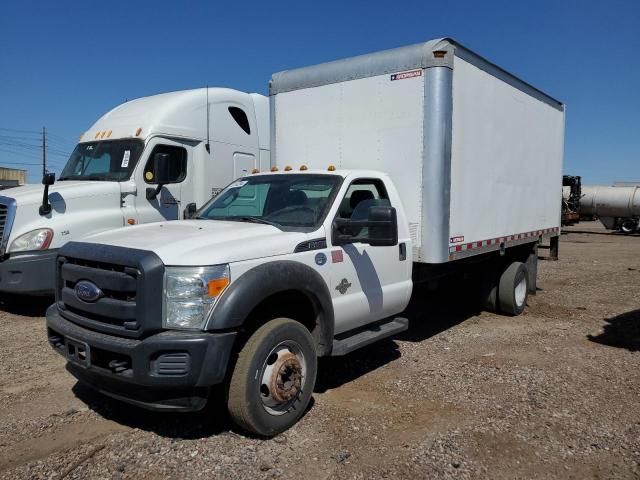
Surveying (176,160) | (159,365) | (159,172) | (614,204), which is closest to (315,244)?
(159,365)

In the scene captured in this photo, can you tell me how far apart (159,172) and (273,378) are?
4728mm

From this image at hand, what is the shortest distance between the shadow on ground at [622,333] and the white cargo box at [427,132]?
1.72m

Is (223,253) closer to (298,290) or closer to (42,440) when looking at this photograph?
(298,290)

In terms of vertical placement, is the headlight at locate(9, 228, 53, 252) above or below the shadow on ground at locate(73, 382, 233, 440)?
above

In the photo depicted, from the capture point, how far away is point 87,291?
3756 mm

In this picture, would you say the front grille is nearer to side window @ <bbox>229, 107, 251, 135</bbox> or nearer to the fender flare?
the fender flare

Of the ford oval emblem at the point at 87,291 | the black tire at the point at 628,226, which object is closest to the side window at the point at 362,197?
the ford oval emblem at the point at 87,291

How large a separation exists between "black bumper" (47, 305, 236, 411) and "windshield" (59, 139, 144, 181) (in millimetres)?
4794

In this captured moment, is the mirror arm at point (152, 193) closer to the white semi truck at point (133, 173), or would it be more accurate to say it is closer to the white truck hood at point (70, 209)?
the white semi truck at point (133, 173)

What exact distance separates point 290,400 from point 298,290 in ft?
2.71

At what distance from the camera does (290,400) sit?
13.2 ft

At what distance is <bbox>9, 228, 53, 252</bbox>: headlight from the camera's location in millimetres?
7027

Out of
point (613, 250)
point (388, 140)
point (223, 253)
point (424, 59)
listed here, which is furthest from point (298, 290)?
point (613, 250)

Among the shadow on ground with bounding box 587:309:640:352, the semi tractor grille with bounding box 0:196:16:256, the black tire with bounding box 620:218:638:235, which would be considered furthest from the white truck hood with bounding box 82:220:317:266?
the black tire with bounding box 620:218:638:235
